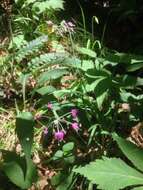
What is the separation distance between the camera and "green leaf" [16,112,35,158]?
2.98m

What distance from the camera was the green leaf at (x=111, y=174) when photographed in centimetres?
251

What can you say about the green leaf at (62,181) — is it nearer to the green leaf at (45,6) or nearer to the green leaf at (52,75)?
the green leaf at (52,75)

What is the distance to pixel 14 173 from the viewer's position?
2.99m

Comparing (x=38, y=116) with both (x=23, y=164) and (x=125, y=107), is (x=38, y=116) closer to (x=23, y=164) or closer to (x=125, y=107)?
(x=23, y=164)

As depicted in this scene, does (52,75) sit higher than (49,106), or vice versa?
(52,75)

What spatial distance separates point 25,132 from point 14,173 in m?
0.27

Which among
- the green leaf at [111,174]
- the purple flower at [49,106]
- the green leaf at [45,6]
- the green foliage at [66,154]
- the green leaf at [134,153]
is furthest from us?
the green leaf at [45,6]

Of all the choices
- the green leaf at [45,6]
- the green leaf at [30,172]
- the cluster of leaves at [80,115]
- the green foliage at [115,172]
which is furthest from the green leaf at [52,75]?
the green leaf at [45,6]

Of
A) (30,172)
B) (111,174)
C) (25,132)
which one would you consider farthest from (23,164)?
(111,174)

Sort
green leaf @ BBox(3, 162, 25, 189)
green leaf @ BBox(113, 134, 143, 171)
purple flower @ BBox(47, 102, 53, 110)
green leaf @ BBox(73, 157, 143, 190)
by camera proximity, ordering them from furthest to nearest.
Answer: purple flower @ BBox(47, 102, 53, 110)
green leaf @ BBox(3, 162, 25, 189)
green leaf @ BBox(113, 134, 143, 171)
green leaf @ BBox(73, 157, 143, 190)

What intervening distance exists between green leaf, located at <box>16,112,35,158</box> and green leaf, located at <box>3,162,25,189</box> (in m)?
0.12

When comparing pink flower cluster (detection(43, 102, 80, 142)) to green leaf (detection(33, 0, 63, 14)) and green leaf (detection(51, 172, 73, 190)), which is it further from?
green leaf (detection(33, 0, 63, 14))

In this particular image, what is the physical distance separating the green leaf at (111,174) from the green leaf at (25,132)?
51 centimetres

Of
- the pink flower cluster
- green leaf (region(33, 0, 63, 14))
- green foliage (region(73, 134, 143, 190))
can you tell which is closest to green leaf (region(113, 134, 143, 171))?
green foliage (region(73, 134, 143, 190))
